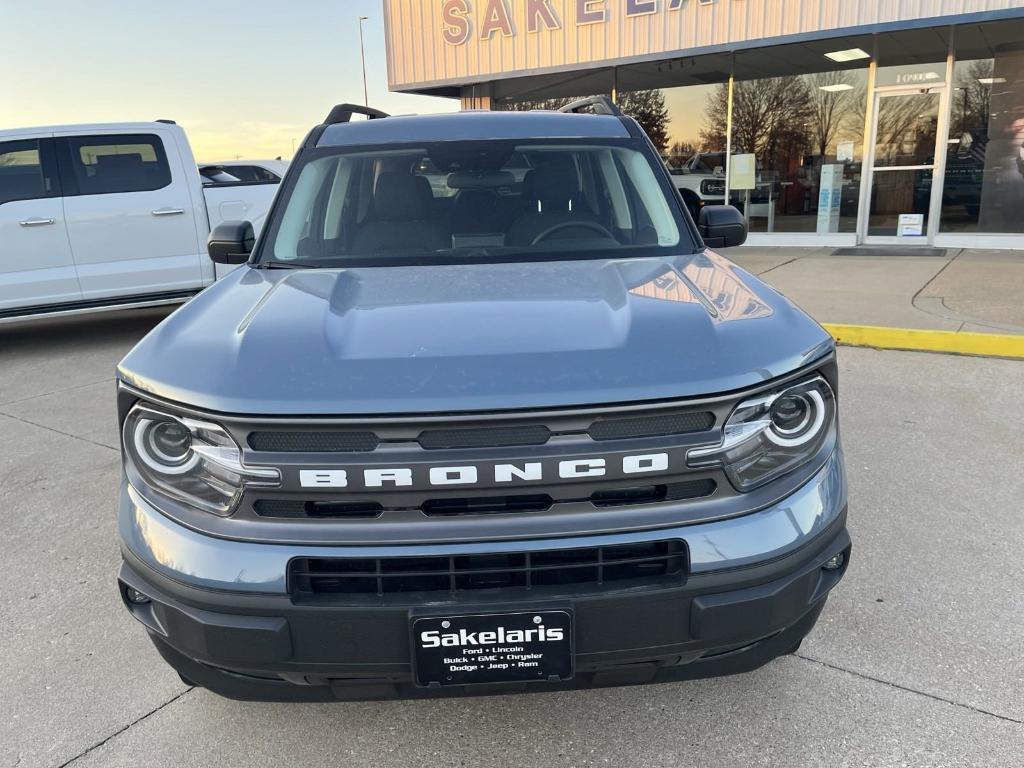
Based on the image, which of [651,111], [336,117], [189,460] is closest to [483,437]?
[189,460]

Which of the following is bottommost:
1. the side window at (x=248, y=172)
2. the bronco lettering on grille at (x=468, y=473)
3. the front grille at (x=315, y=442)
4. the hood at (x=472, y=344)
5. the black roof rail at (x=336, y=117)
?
the bronco lettering on grille at (x=468, y=473)

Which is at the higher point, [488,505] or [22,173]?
[22,173]

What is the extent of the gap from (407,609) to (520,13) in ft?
45.9

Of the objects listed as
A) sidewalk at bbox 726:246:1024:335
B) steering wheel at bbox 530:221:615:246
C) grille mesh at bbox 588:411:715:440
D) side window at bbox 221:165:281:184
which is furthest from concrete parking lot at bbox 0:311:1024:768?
side window at bbox 221:165:281:184

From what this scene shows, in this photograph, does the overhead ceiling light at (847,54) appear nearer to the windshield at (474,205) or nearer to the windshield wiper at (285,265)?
the windshield at (474,205)

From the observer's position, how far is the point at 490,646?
5.65 feet

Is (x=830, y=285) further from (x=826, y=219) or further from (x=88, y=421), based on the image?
(x=88, y=421)

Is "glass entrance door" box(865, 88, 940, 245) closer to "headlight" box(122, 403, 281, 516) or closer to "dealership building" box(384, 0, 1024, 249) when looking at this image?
"dealership building" box(384, 0, 1024, 249)

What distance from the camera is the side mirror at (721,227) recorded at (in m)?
3.33

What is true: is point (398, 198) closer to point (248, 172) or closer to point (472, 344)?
point (472, 344)

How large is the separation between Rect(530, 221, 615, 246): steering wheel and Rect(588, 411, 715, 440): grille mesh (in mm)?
1380

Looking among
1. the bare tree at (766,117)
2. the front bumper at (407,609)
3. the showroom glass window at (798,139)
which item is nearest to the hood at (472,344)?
the front bumper at (407,609)

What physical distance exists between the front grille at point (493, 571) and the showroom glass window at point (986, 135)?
12524 millimetres

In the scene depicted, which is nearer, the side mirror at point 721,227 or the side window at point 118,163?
the side mirror at point 721,227
